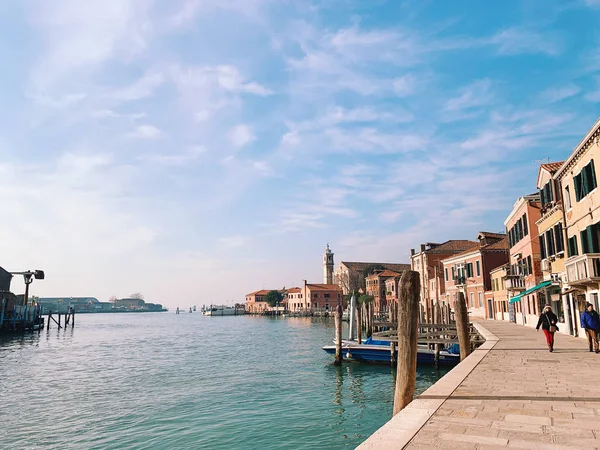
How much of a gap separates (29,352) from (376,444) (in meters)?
32.8

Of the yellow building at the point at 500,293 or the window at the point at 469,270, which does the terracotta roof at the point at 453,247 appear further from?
the yellow building at the point at 500,293

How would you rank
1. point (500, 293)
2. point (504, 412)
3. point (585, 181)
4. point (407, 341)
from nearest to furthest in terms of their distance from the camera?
point (504, 412)
point (407, 341)
point (585, 181)
point (500, 293)

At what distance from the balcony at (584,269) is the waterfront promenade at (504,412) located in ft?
21.1

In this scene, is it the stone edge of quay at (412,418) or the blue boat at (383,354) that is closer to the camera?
the stone edge of quay at (412,418)

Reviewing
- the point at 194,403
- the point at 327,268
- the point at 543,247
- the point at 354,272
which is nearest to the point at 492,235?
the point at 543,247

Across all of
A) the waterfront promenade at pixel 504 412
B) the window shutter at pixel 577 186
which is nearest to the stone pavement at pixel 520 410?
the waterfront promenade at pixel 504 412

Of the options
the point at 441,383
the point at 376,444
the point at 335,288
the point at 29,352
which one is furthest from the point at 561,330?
the point at 335,288

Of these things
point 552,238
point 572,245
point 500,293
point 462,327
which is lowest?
point 462,327

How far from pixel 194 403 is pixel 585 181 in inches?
617

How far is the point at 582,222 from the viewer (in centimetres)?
1716

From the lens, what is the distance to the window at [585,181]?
16.1 metres

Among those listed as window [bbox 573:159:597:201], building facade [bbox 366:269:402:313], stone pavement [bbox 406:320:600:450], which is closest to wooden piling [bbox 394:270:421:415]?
stone pavement [bbox 406:320:600:450]

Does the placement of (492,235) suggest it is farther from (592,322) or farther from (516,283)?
(592,322)

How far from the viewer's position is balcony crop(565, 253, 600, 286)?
15.6 metres
